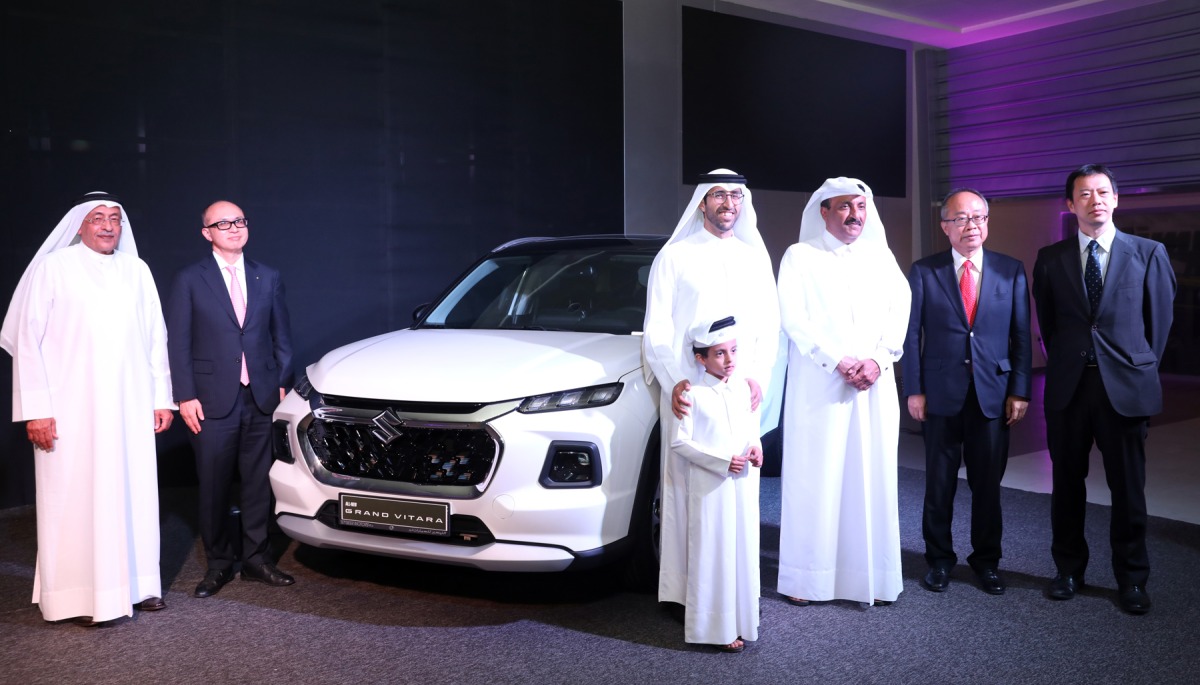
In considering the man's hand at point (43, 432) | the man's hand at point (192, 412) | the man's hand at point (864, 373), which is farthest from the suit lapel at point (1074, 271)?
the man's hand at point (43, 432)

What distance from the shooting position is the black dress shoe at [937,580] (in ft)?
14.1

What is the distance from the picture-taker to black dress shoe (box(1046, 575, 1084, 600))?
13.7 ft

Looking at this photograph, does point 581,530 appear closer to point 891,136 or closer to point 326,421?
point 326,421

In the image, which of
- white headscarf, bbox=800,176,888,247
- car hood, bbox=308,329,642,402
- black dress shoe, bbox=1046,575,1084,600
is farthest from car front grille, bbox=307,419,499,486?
black dress shoe, bbox=1046,575,1084,600

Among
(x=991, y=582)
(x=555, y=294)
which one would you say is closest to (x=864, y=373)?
(x=991, y=582)

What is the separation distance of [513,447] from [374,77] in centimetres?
450

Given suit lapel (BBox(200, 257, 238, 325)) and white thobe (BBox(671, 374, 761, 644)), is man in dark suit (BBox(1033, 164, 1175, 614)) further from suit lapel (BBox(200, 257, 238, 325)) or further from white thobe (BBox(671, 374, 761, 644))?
suit lapel (BBox(200, 257, 238, 325))

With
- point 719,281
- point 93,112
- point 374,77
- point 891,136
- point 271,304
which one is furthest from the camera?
point 891,136

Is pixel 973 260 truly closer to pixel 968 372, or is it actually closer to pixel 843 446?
pixel 968 372

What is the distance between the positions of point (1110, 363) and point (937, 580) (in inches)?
45.5

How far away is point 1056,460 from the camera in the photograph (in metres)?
4.29

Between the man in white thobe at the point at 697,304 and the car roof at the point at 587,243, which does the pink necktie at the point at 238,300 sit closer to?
the car roof at the point at 587,243

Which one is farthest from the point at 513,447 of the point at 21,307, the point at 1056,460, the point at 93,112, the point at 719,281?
the point at 93,112

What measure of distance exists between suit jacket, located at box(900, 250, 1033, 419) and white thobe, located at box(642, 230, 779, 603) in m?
0.77
